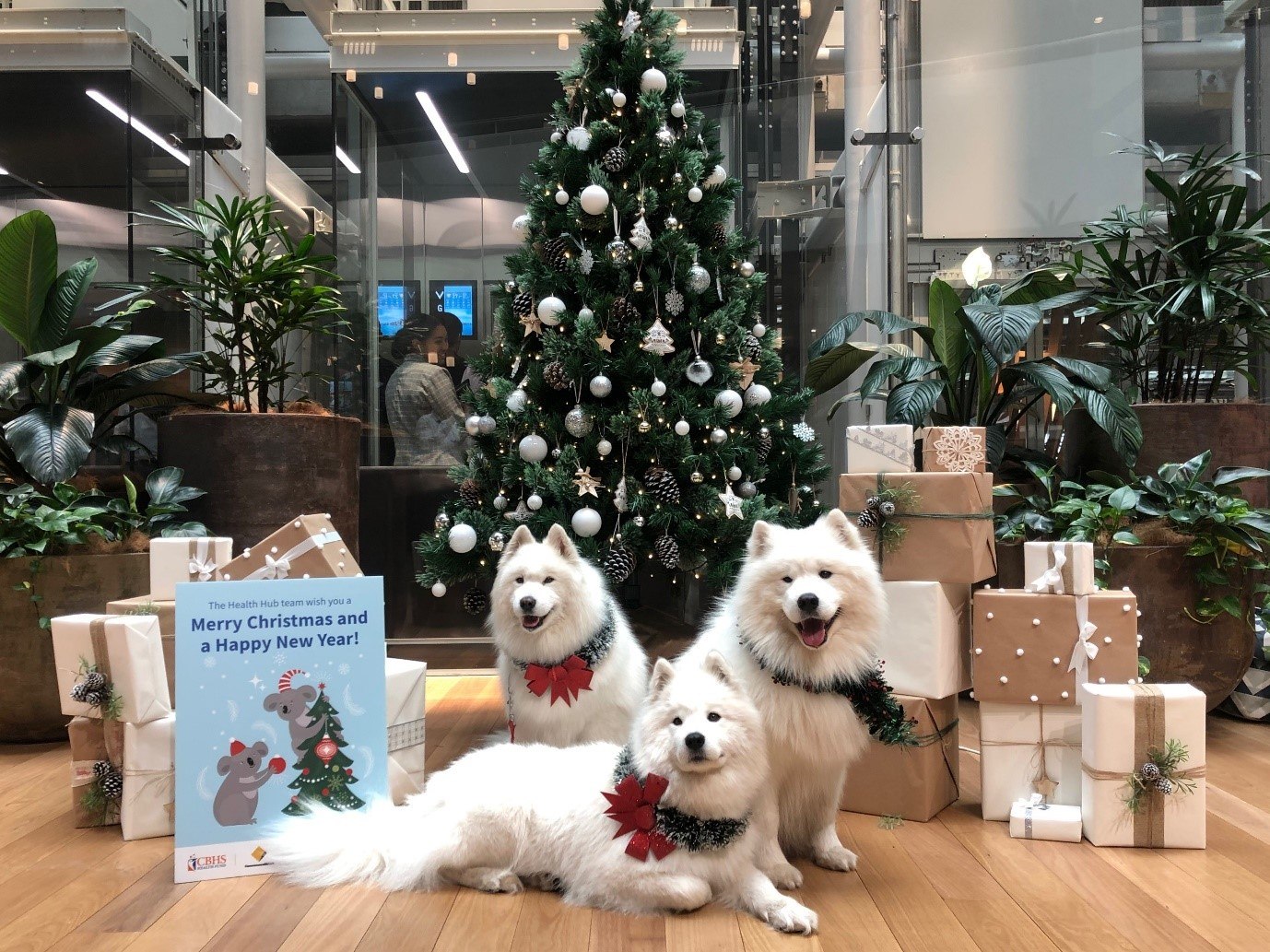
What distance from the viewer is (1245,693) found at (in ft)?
11.8

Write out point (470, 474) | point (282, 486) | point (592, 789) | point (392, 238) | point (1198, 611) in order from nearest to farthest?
point (592, 789), point (1198, 611), point (470, 474), point (282, 486), point (392, 238)

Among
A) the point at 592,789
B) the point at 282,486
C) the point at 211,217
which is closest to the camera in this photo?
the point at 592,789

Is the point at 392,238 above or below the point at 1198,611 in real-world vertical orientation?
above

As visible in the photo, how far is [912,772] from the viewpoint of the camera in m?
2.54

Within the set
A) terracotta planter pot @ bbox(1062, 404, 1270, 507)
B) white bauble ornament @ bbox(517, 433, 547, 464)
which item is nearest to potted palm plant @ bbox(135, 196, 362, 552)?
white bauble ornament @ bbox(517, 433, 547, 464)

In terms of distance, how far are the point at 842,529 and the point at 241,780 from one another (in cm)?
150

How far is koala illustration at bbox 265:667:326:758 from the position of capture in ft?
7.25

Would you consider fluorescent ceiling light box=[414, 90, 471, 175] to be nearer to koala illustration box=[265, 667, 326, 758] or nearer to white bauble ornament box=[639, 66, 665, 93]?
white bauble ornament box=[639, 66, 665, 93]

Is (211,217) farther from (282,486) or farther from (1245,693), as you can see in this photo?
(1245,693)

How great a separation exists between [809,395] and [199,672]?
2467mm

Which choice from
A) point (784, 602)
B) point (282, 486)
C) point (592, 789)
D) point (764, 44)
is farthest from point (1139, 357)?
point (282, 486)

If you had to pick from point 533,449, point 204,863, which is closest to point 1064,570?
point 533,449

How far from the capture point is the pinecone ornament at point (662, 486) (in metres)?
3.30

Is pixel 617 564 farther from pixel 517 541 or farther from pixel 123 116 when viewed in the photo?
pixel 123 116
